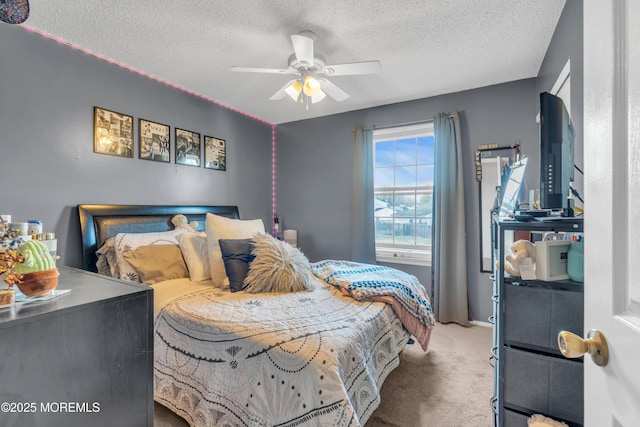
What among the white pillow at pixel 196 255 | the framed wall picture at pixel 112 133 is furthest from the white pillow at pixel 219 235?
the framed wall picture at pixel 112 133

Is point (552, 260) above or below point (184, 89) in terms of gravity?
below

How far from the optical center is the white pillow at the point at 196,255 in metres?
2.32

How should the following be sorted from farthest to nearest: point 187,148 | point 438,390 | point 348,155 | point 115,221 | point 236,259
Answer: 1. point 348,155
2. point 187,148
3. point 115,221
4. point 236,259
5. point 438,390

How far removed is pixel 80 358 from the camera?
737 mm

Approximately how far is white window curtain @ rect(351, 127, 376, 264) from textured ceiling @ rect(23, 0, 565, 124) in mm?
805

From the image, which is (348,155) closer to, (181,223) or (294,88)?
(294,88)

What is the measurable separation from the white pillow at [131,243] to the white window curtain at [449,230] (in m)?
2.73

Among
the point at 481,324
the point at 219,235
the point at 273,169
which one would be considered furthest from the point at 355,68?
the point at 481,324

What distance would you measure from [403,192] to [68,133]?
348cm

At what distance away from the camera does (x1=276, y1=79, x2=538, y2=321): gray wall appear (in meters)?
3.04

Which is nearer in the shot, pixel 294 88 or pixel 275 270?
pixel 275 270

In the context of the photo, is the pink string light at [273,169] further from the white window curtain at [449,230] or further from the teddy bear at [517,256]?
the teddy bear at [517,256]

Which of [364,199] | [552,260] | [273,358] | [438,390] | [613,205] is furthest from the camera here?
[364,199]

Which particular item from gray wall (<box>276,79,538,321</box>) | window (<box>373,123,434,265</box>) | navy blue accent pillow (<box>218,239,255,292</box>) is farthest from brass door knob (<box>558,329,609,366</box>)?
window (<box>373,123,434,265</box>)
